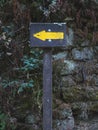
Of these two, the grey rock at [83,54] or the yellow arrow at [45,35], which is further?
the grey rock at [83,54]

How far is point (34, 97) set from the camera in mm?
3279

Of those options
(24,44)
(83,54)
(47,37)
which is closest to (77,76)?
(83,54)

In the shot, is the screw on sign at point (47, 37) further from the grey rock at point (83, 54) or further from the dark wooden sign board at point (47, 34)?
the grey rock at point (83, 54)

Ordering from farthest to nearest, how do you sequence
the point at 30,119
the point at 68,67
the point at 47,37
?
the point at 68,67 → the point at 30,119 → the point at 47,37

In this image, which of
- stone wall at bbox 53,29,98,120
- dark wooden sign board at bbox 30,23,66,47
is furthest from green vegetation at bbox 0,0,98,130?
dark wooden sign board at bbox 30,23,66,47

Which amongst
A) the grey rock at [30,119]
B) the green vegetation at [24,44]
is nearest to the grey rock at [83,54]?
the green vegetation at [24,44]

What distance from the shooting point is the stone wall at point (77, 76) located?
11.2ft

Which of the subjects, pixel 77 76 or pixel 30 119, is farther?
pixel 77 76

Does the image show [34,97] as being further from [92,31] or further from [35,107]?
[92,31]

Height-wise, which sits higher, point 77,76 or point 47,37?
point 47,37

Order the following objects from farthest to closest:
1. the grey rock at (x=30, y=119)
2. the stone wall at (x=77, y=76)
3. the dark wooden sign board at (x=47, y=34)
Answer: the stone wall at (x=77, y=76)
the grey rock at (x=30, y=119)
the dark wooden sign board at (x=47, y=34)

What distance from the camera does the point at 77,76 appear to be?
347cm

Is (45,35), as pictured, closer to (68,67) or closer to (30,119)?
(68,67)

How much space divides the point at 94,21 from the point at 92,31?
0.13 m
